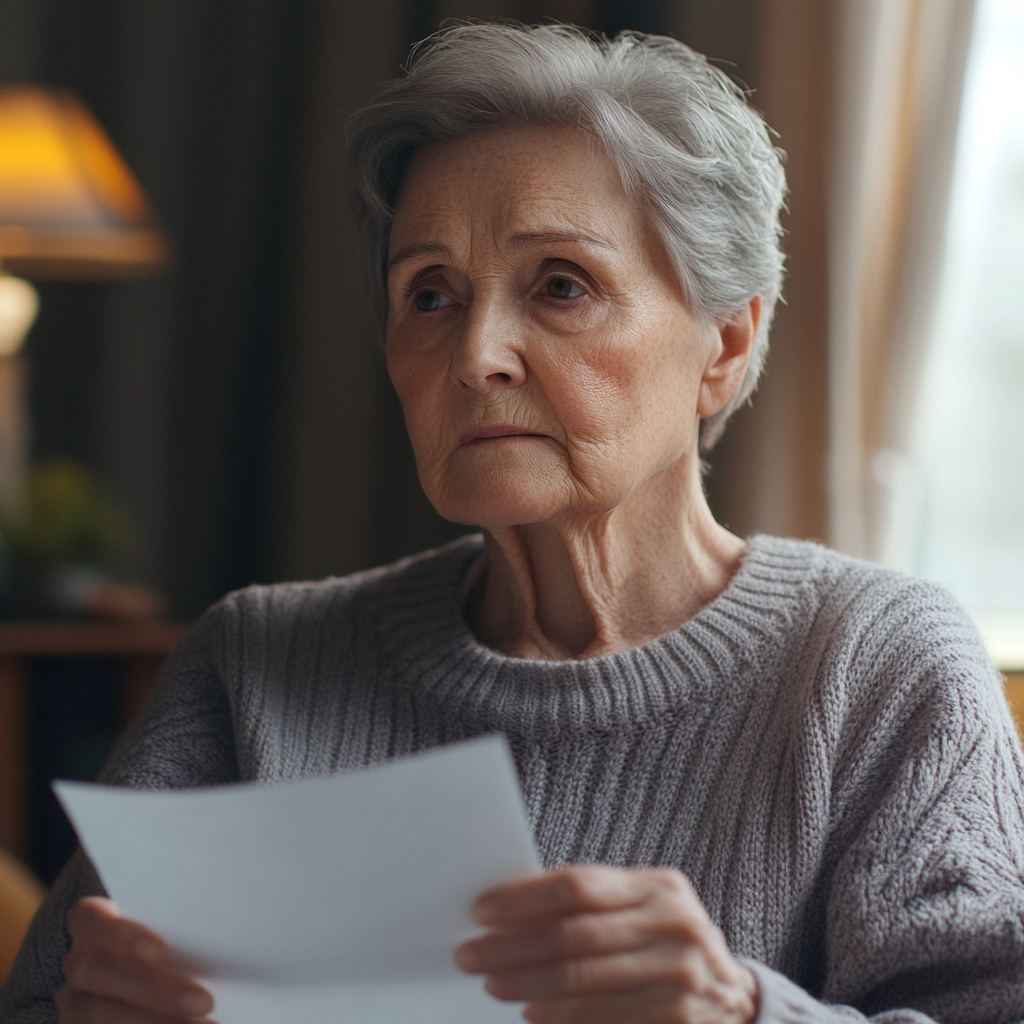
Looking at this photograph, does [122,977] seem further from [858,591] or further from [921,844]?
[858,591]

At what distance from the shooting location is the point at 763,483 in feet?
7.39

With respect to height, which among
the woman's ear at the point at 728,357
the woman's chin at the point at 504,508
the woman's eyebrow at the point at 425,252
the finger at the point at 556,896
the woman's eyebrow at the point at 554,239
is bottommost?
the finger at the point at 556,896

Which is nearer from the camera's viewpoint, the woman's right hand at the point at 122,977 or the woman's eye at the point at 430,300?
the woman's right hand at the point at 122,977

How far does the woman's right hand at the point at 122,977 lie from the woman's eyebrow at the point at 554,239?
2.03 ft

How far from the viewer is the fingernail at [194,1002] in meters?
0.73

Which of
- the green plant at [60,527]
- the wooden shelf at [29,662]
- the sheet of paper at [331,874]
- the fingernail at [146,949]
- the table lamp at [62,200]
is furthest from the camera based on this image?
the green plant at [60,527]

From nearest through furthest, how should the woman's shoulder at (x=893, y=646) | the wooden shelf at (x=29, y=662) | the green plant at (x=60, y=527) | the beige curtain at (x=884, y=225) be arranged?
1. the woman's shoulder at (x=893, y=646)
2. the beige curtain at (x=884, y=225)
3. the wooden shelf at (x=29, y=662)
4. the green plant at (x=60, y=527)

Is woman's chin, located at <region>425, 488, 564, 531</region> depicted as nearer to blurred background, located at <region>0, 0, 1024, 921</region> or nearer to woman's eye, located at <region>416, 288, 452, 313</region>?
woman's eye, located at <region>416, 288, 452, 313</region>

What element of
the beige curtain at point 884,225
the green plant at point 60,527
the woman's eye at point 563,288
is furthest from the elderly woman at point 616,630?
the green plant at point 60,527

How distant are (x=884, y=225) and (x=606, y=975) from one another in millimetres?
1884

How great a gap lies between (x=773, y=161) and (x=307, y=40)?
2100 millimetres

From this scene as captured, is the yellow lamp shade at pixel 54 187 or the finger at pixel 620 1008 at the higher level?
the yellow lamp shade at pixel 54 187

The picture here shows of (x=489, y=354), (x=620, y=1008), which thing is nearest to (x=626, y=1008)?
(x=620, y=1008)

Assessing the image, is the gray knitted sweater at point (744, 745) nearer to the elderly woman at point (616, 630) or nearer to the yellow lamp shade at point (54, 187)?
the elderly woman at point (616, 630)
